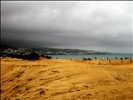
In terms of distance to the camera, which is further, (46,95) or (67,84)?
(67,84)

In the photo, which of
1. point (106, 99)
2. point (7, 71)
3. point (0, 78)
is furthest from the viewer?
point (7, 71)

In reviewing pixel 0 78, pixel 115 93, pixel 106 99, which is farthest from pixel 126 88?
pixel 0 78

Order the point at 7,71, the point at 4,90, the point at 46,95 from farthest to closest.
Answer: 1. the point at 7,71
2. the point at 4,90
3. the point at 46,95

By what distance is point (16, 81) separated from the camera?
650 inches

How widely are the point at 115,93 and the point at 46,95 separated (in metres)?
3.53

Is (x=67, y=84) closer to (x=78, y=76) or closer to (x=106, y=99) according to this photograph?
(x=78, y=76)

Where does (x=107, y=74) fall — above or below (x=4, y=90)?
above

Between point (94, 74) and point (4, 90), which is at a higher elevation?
point (94, 74)

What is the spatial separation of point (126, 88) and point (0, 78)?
36.0ft

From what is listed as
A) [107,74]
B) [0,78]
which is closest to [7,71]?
[0,78]

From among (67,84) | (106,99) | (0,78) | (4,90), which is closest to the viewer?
(106,99)

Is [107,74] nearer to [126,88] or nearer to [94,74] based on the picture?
[94,74]

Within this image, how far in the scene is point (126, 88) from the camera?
11.8m

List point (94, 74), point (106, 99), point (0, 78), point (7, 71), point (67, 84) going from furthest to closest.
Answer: point (7, 71) < point (0, 78) < point (94, 74) < point (67, 84) < point (106, 99)
